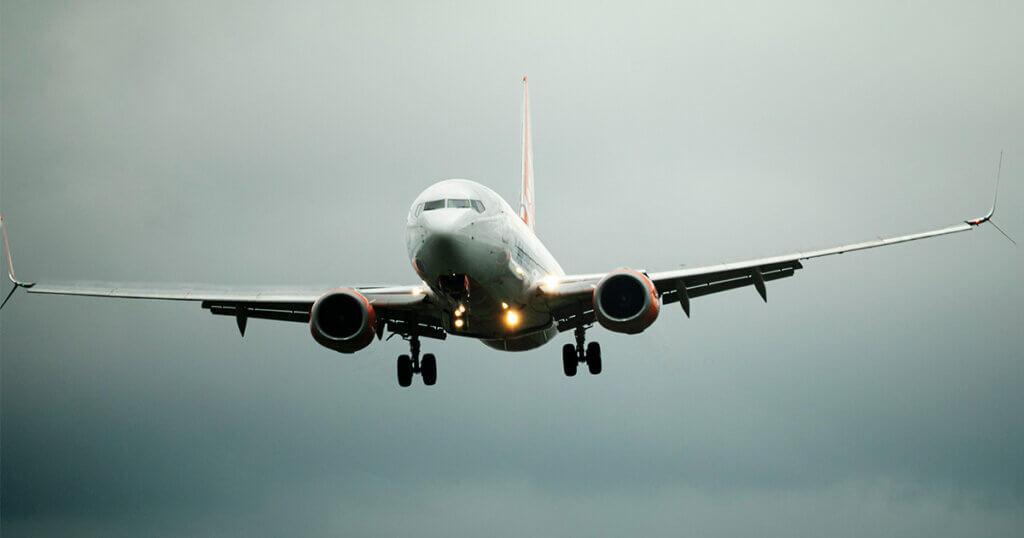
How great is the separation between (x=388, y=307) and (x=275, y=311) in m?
5.87

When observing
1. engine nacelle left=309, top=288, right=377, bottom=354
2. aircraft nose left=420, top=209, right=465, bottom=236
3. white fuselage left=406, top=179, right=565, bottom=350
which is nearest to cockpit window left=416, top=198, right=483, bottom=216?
white fuselage left=406, top=179, right=565, bottom=350

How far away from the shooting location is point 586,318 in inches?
1788

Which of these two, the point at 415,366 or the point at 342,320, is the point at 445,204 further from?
the point at 415,366

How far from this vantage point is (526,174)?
201 feet

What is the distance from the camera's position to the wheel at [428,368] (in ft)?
147

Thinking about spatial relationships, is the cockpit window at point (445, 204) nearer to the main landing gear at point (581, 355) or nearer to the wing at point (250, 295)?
the wing at point (250, 295)

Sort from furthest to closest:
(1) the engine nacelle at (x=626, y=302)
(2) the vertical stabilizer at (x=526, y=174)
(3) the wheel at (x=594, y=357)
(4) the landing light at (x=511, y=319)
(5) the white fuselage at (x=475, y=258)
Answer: (2) the vertical stabilizer at (x=526, y=174) < (3) the wheel at (x=594, y=357) < (4) the landing light at (x=511, y=319) < (1) the engine nacelle at (x=626, y=302) < (5) the white fuselage at (x=475, y=258)

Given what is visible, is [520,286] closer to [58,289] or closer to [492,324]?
[492,324]

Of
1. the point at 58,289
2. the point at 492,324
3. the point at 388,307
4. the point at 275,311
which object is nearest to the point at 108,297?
the point at 58,289

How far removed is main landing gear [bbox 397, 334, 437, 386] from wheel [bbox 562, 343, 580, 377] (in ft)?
18.2

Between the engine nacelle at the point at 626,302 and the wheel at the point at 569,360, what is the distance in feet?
31.9

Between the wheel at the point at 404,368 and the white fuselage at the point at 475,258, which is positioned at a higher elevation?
the white fuselage at the point at 475,258

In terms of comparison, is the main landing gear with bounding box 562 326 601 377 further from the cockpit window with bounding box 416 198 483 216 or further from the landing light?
the cockpit window with bounding box 416 198 483 216

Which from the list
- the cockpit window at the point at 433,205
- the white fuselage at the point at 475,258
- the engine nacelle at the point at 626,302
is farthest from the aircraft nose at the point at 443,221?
the engine nacelle at the point at 626,302
